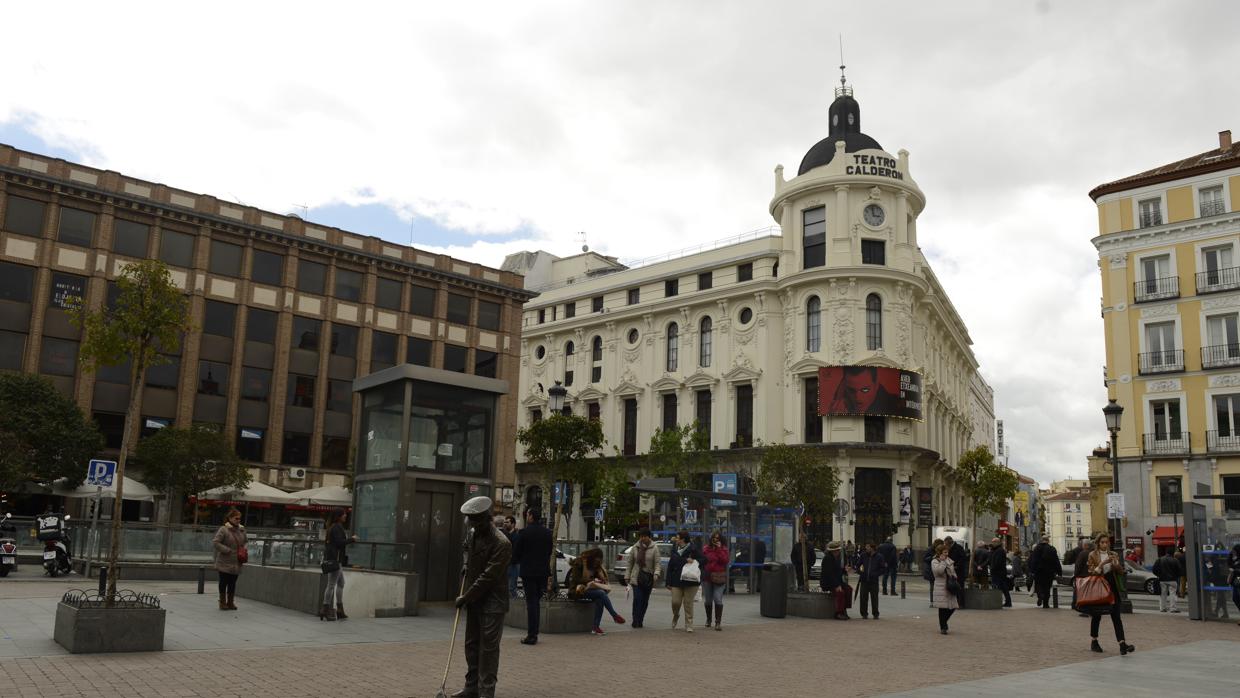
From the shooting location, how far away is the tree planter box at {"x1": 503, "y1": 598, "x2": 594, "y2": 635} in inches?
571

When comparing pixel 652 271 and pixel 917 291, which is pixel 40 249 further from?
pixel 917 291

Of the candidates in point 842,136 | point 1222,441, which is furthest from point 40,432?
point 1222,441

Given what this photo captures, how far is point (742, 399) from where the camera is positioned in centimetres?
5906

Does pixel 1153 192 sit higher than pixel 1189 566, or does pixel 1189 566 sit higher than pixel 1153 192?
pixel 1153 192

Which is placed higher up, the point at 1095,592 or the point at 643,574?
the point at 1095,592

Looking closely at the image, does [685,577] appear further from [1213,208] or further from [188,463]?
[1213,208]

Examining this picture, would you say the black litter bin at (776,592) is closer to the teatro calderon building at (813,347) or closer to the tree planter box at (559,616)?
the tree planter box at (559,616)

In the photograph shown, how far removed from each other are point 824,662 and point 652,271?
5428 centimetres

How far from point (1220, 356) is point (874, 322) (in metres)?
16.7

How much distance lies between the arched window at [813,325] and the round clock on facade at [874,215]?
5.30 metres

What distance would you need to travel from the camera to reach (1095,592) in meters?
13.1

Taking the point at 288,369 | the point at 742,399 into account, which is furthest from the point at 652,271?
the point at 288,369

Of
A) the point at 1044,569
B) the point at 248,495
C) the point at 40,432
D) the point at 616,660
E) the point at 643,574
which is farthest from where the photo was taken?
the point at 248,495

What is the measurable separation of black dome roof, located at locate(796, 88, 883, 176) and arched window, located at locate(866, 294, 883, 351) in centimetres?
912
